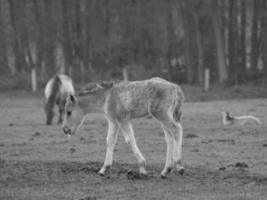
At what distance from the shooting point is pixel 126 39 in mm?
43125

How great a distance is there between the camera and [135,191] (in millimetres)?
10250

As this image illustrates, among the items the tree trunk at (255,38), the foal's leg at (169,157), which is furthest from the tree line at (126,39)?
the foal's leg at (169,157)

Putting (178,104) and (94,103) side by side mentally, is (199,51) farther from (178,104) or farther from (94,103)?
(178,104)

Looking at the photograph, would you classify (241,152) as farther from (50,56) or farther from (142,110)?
(50,56)

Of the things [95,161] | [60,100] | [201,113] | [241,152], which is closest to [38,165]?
[95,161]

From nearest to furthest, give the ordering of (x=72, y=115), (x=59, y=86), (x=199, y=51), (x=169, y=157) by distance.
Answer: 1. (x=169, y=157)
2. (x=72, y=115)
3. (x=59, y=86)
4. (x=199, y=51)

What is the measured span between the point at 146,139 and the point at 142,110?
645cm

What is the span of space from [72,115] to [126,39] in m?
31.0

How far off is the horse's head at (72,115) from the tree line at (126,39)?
89.1ft

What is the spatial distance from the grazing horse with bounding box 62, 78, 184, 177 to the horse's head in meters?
0.32

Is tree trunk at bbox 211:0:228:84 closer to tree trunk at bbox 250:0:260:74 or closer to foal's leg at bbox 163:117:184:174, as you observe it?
tree trunk at bbox 250:0:260:74

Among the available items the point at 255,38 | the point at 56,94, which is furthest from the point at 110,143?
the point at 255,38

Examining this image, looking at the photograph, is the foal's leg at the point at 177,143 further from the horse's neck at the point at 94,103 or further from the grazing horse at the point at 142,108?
the horse's neck at the point at 94,103

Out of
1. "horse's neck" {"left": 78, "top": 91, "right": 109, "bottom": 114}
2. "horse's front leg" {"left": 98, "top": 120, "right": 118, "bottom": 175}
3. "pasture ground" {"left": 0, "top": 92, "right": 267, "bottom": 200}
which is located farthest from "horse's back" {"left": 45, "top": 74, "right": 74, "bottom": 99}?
"horse's front leg" {"left": 98, "top": 120, "right": 118, "bottom": 175}
